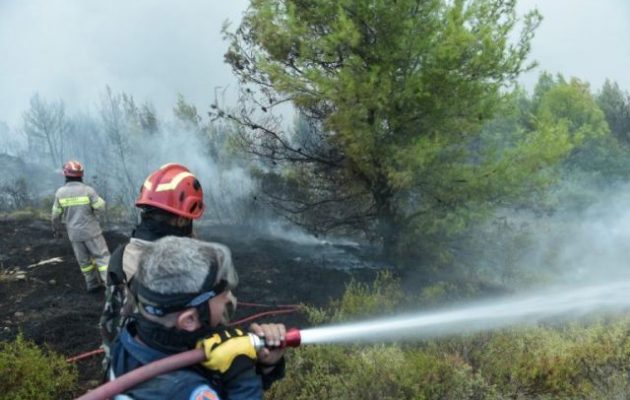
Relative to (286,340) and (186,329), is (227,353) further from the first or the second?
(286,340)

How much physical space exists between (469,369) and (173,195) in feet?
10.1

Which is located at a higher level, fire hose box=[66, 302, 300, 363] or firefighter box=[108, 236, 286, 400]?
firefighter box=[108, 236, 286, 400]

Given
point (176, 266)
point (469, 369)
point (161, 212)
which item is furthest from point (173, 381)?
point (469, 369)

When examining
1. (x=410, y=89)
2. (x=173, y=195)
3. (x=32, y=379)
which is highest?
(x=410, y=89)

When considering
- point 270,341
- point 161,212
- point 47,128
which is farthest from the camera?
point 47,128

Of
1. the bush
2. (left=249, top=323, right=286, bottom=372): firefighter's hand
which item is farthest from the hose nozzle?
the bush

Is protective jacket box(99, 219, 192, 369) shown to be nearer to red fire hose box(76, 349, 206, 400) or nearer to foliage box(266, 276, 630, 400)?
red fire hose box(76, 349, 206, 400)

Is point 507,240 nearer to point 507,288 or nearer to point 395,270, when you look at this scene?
point 507,288

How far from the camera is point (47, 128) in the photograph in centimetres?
2831

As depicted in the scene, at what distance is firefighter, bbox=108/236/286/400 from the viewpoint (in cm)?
161

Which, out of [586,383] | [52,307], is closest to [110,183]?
[52,307]

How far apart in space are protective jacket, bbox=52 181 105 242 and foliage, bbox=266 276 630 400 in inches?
153

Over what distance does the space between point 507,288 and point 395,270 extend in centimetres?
180

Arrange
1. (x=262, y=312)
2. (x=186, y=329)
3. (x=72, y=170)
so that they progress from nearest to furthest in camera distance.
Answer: (x=186, y=329), (x=262, y=312), (x=72, y=170)
